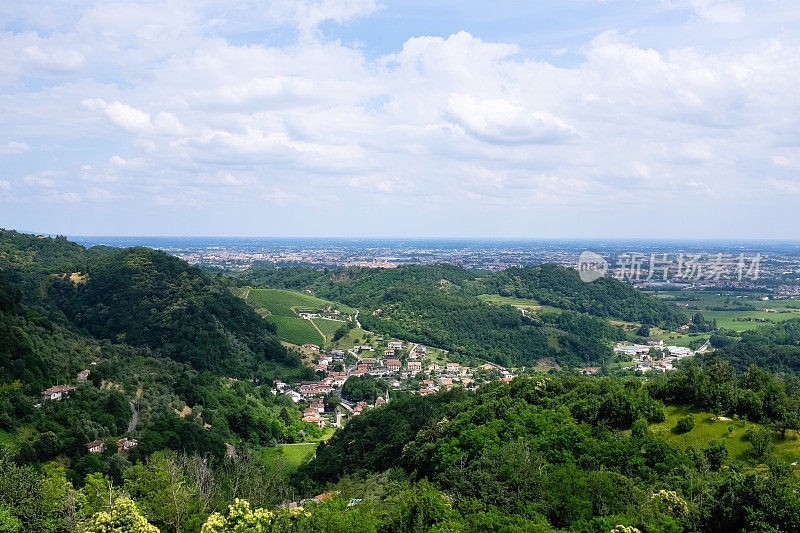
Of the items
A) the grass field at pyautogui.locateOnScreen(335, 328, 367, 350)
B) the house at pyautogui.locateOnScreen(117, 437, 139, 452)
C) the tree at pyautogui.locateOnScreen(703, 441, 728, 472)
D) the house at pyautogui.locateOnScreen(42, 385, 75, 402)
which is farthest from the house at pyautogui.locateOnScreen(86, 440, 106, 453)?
the grass field at pyautogui.locateOnScreen(335, 328, 367, 350)

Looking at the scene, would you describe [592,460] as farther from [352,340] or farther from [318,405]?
[352,340]

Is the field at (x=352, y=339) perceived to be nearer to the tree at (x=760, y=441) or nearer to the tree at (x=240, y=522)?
the tree at (x=760, y=441)

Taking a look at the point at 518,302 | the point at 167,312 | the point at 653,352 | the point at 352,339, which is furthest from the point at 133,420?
the point at 518,302

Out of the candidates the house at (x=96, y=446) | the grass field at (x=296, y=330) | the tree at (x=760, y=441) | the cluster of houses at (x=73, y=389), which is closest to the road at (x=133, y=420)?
the cluster of houses at (x=73, y=389)

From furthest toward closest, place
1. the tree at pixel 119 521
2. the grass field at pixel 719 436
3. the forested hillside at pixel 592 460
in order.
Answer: the grass field at pixel 719 436
the tree at pixel 119 521
the forested hillside at pixel 592 460

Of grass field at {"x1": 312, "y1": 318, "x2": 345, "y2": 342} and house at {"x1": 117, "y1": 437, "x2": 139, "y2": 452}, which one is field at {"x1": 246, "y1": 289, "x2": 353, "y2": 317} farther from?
house at {"x1": 117, "y1": 437, "x2": 139, "y2": 452}

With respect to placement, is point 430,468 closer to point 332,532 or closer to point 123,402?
point 332,532
